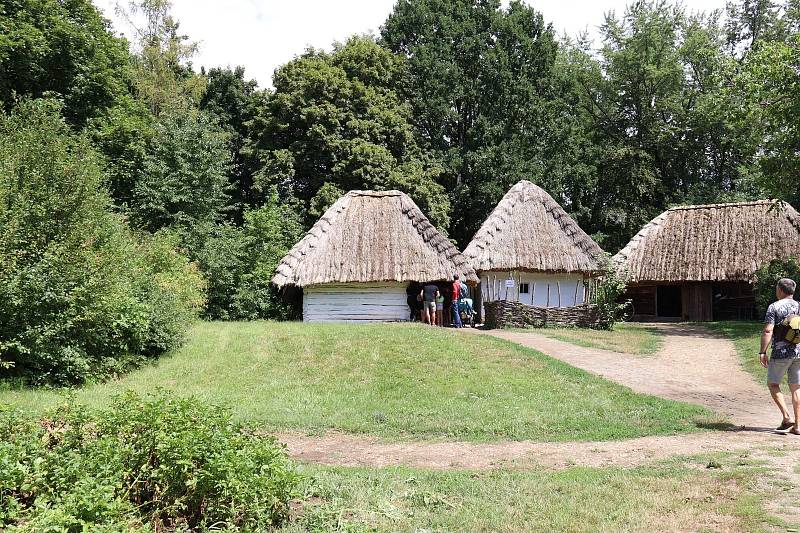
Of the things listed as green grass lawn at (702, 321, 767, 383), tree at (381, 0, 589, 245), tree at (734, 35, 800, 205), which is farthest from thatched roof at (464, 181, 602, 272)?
tree at (734, 35, 800, 205)

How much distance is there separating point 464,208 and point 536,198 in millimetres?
6927

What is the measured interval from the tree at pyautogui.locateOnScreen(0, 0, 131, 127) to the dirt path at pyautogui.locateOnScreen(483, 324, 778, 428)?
18.1 m

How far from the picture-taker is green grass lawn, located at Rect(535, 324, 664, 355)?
17.5 m

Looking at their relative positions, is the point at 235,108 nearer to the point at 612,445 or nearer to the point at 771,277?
the point at 771,277

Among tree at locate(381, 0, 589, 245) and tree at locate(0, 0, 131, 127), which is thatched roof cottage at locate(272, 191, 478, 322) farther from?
tree at locate(0, 0, 131, 127)

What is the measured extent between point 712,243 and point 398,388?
21814 millimetres

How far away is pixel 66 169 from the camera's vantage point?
14.5 m

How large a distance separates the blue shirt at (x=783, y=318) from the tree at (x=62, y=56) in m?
23.2

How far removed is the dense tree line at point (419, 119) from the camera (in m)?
23.7

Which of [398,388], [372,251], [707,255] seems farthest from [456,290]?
[707,255]

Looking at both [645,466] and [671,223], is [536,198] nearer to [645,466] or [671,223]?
→ [671,223]

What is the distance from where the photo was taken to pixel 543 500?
235 inches

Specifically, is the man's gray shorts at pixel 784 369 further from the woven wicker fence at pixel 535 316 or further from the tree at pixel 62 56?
the tree at pixel 62 56


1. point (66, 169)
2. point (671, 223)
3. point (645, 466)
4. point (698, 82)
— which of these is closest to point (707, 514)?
point (645, 466)
